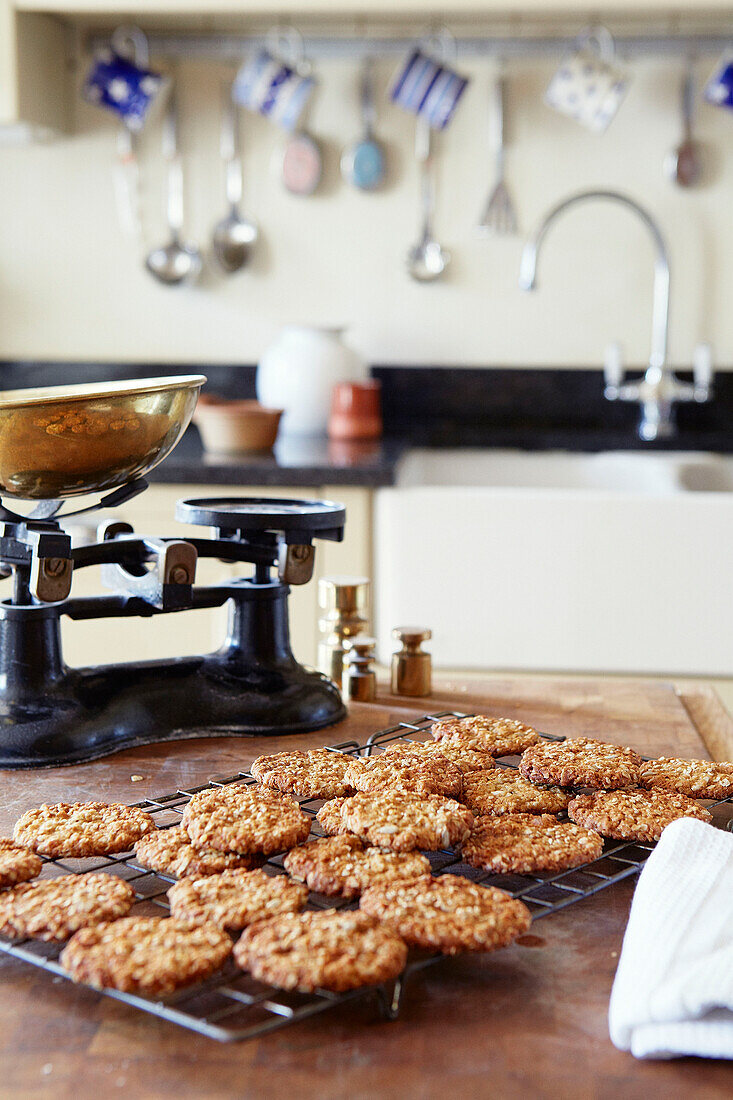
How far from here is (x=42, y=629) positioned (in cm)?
101

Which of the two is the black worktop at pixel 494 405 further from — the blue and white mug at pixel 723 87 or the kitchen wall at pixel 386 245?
the blue and white mug at pixel 723 87

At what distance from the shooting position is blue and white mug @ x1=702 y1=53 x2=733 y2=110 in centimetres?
257

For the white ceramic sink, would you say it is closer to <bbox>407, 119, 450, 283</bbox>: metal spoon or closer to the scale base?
<bbox>407, 119, 450, 283</bbox>: metal spoon

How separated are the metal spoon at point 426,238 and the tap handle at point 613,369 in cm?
45

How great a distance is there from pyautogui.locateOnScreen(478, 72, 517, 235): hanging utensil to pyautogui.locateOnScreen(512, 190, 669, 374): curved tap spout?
0.07 meters

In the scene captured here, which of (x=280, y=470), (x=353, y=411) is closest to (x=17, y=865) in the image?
(x=280, y=470)

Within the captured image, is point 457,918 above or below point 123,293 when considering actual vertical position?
below

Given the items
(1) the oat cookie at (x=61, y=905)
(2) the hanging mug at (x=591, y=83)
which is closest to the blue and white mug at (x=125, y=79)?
(2) the hanging mug at (x=591, y=83)

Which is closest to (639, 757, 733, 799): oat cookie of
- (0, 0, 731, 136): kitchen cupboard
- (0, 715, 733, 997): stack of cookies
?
(0, 715, 733, 997): stack of cookies

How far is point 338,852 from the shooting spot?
29.2 inches

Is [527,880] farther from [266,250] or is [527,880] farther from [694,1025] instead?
[266,250]

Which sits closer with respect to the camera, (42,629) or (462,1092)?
Answer: (462,1092)

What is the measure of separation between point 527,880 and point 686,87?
→ 2.36 meters

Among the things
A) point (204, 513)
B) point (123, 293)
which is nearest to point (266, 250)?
point (123, 293)
